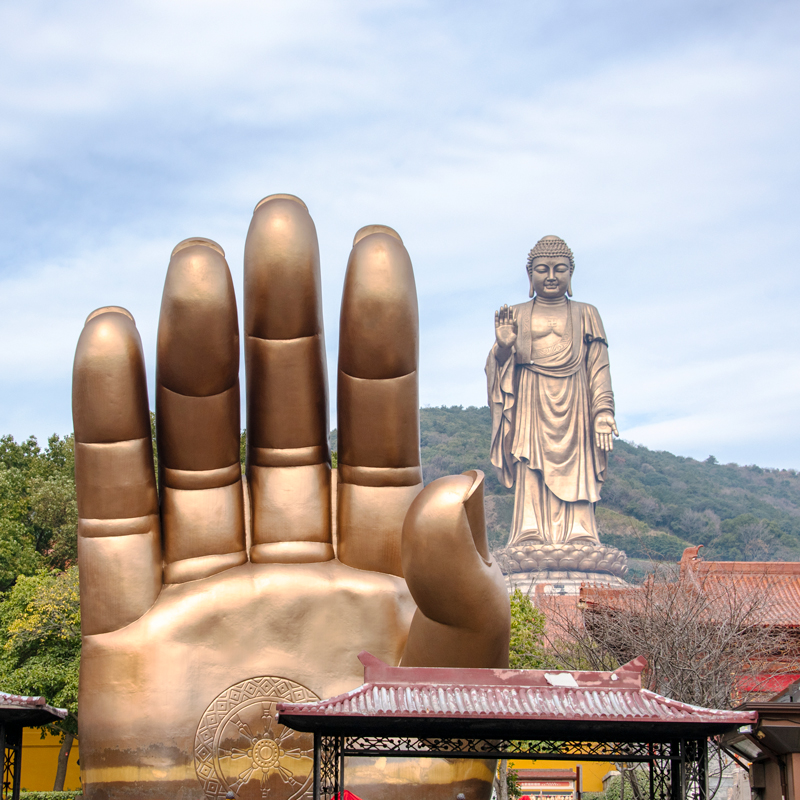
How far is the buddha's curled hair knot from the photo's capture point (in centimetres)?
3744

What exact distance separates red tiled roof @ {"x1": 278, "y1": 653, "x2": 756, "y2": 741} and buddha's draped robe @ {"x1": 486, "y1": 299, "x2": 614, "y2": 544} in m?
29.2

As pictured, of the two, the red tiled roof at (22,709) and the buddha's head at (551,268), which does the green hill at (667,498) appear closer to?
the buddha's head at (551,268)

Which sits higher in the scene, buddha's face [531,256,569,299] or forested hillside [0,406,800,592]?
buddha's face [531,256,569,299]

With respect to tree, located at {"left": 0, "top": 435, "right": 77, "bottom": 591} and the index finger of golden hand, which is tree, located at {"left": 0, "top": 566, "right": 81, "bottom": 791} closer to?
tree, located at {"left": 0, "top": 435, "right": 77, "bottom": 591}

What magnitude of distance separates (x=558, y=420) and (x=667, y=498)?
38811 millimetres

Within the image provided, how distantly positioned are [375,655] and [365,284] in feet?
9.63

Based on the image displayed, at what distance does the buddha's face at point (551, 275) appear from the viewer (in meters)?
37.2

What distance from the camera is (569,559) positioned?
35.6 m

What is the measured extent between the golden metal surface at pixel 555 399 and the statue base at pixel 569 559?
91 cm

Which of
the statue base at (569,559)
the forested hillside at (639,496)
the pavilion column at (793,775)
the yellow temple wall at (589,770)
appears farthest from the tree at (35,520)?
the statue base at (569,559)

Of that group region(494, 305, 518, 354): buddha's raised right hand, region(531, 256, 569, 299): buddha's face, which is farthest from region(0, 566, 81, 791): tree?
region(531, 256, 569, 299): buddha's face

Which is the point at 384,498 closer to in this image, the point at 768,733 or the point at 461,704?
the point at 461,704

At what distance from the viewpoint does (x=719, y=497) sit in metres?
77.8

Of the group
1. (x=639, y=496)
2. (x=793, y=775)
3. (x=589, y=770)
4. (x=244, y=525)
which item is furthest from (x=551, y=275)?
(x=639, y=496)
